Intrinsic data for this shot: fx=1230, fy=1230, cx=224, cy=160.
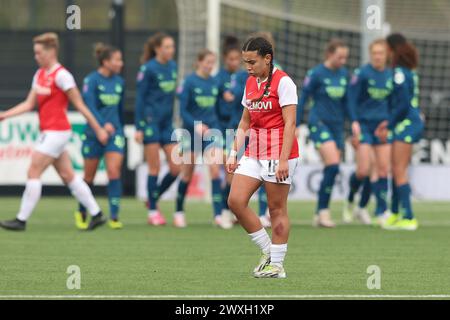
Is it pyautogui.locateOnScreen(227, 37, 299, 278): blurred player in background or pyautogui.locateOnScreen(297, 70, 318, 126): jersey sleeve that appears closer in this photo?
pyautogui.locateOnScreen(227, 37, 299, 278): blurred player in background

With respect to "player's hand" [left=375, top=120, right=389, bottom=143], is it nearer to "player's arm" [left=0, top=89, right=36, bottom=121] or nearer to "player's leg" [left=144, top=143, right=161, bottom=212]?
"player's leg" [left=144, top=143, right=161, bottom=212]

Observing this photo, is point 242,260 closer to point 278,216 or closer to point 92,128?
point 278,216

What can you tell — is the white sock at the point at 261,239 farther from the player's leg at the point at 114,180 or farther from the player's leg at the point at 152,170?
the player's leg at the point at 152,170

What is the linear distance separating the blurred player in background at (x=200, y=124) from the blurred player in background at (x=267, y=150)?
197 inches

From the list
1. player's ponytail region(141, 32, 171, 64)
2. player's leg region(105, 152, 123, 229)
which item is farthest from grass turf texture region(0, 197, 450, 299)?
player's ponytail region(141, 32, 171, 64)

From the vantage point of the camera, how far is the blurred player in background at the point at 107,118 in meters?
13.7

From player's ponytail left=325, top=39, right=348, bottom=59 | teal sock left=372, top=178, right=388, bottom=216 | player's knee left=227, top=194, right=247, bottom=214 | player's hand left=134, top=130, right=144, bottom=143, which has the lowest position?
teal sock left=372, top=178, right=388, bottom=216

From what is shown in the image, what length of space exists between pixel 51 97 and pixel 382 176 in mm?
4278

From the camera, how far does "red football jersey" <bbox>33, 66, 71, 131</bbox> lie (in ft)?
42.4

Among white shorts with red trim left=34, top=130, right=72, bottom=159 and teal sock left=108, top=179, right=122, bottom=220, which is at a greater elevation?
white shorts with red trim left=34, top=130, right=72, bottom=159

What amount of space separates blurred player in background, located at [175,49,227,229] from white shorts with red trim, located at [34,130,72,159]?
1726mm

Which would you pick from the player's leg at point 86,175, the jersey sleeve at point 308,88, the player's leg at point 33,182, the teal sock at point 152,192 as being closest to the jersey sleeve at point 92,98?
the player's leg at point 86,175

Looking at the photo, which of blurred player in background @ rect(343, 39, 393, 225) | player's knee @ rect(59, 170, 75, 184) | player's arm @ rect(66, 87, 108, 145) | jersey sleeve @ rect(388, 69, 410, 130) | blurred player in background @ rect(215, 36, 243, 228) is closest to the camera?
player's arm @ rect(66, 87, 108, 145)

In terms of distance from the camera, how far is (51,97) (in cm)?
1291
